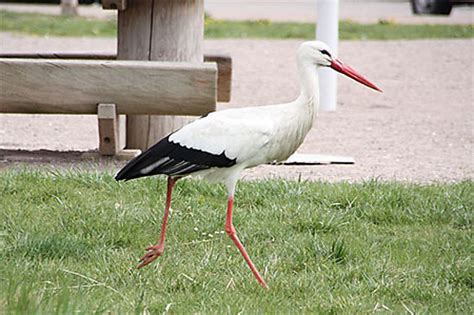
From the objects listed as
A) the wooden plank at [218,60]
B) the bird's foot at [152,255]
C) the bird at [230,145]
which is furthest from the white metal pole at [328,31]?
the bird's foot at [152,255]

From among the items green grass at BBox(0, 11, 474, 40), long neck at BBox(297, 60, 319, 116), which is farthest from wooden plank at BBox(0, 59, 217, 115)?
green grass at BBox(0, 11, 474, 40)

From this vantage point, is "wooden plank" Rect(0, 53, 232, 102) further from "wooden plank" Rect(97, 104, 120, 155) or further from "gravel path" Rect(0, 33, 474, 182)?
"wooden plank" Rect(97, 104, 120, 155)

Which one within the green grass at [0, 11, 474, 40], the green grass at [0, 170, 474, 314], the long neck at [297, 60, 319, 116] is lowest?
the green grass at [0, 11, 474, 40]

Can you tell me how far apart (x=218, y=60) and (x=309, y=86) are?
3.40 m

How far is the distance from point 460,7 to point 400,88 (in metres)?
13.3

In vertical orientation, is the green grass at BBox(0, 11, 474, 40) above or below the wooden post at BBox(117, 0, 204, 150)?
below

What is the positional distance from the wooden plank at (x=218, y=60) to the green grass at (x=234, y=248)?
173cm

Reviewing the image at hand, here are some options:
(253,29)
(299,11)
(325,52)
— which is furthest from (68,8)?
(325,52)

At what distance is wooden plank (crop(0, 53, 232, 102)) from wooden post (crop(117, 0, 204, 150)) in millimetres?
570

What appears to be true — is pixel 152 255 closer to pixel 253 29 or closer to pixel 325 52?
pixel 325 52

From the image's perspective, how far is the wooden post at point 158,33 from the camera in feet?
24.6

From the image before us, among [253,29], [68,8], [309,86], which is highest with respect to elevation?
[309,86]

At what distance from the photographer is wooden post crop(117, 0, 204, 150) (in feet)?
24.6

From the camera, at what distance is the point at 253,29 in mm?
16219
